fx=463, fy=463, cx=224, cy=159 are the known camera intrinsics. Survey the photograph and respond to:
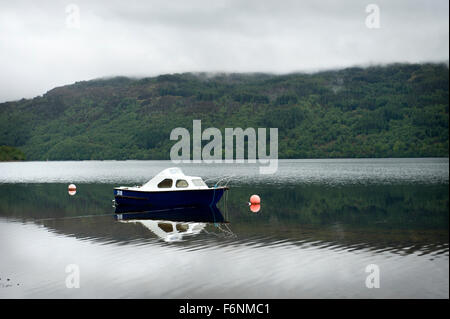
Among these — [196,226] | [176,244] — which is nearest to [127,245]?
[176,244]

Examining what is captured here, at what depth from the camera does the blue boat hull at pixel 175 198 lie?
42.4 metres

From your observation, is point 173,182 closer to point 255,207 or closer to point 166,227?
point 255,207

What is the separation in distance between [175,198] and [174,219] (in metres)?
5.45

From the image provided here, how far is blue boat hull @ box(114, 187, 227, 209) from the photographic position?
42.4 m

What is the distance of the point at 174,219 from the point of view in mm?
37281

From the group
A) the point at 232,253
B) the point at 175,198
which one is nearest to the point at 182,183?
the point at 175,198

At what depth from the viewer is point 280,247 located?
25.1m

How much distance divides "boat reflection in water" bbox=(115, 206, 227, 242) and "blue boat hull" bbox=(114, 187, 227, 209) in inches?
24.0

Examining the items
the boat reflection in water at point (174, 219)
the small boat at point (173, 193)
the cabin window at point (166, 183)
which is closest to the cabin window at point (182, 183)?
the small boat at point (173, 193)

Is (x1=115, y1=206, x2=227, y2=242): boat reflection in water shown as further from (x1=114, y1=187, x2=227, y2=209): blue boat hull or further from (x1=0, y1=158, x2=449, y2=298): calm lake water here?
(x1=114, y1=187, x2=227, y2=209): blue boat hull

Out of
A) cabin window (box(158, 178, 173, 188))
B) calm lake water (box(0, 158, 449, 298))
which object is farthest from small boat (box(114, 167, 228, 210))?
calm lake water (box(0, 158, 449, 298))

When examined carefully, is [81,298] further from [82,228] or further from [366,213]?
[366,213]

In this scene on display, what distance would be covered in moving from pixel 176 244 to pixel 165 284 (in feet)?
26.4

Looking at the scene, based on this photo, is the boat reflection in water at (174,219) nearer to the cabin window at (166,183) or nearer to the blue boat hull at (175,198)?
the blue boat hull at (175,198)
